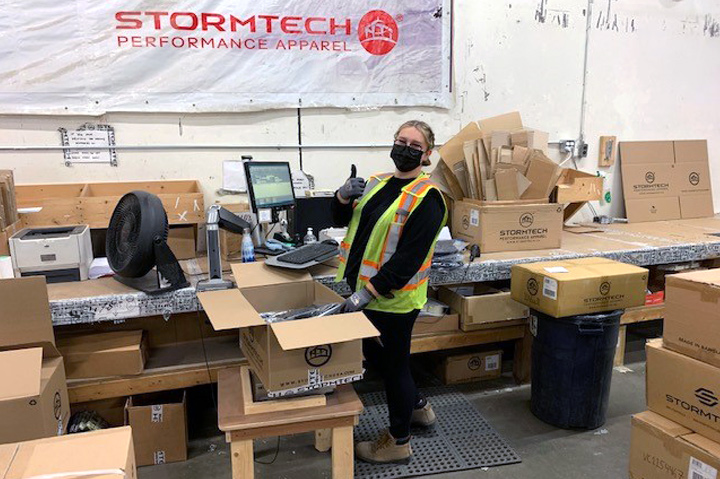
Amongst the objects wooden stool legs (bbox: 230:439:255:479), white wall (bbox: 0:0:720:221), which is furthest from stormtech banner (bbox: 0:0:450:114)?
wooden stool legs (bbox: 230:439:255:479)

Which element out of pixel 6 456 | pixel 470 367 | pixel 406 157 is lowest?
pixel 470 367

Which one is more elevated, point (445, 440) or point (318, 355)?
point (318, 355)

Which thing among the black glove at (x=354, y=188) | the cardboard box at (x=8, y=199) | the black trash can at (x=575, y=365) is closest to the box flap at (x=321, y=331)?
the black glove at (x=354, y=188)

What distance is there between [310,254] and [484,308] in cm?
105

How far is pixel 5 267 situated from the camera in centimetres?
226

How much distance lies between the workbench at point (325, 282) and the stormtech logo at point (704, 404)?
1.30m

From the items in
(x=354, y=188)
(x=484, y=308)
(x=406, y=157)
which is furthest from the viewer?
(x=484, y=308)

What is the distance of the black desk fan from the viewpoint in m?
2.29

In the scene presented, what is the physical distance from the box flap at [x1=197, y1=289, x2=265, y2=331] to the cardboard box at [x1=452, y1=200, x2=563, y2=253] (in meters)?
1.61

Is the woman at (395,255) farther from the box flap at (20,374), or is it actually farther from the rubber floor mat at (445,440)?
the box flap at (20,374)

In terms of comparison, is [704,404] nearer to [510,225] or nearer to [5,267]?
[510,225]

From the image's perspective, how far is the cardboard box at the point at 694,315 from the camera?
162 centimetres

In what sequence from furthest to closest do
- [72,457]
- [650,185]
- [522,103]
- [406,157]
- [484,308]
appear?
[650,185] → [522,103] → [484,308] → [406,157] → [72,457]

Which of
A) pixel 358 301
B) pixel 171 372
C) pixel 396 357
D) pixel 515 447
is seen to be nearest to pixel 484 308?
pixel 515 447
